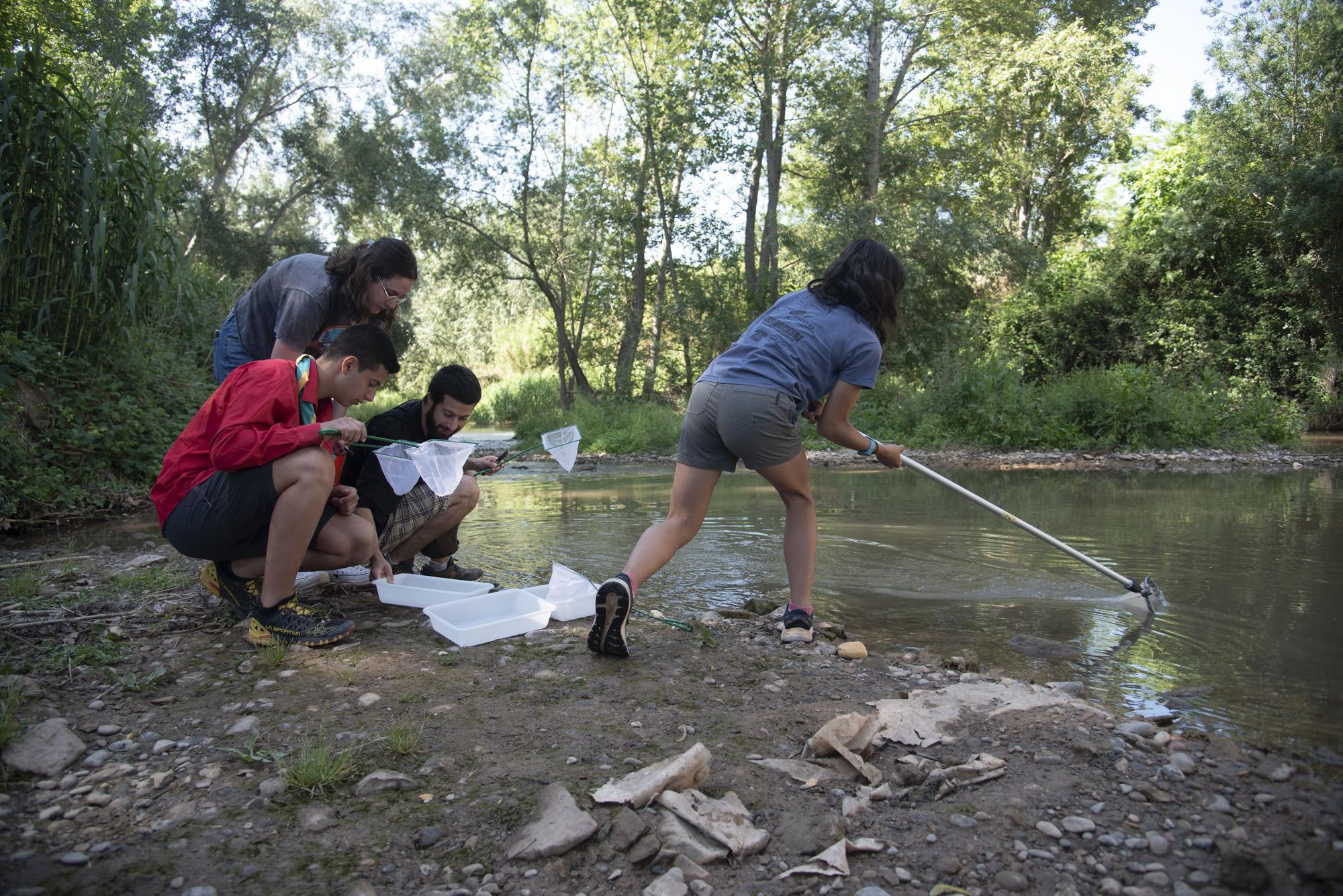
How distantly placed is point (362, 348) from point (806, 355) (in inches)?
64.0

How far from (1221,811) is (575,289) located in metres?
22.9

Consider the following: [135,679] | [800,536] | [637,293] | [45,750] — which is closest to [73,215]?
[135,679]

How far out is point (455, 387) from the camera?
3.82 meters

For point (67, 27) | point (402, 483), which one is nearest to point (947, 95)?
point (67, 27)

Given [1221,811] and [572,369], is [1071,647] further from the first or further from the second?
[572,369]

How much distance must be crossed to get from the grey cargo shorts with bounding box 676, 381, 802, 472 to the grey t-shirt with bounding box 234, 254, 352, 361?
57.5 inches

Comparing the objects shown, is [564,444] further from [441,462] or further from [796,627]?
[796,627]

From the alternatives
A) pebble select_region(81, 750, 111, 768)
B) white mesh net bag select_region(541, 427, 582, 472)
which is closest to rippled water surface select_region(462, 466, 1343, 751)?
white mesh net bag select_region(541, 427, 582, 472)

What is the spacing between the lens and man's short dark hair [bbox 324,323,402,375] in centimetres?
320

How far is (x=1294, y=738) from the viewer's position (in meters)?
2.50

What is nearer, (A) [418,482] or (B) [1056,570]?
(A) [418,482]

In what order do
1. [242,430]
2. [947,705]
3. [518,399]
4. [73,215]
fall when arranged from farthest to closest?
[518,399] → [73,215] → [242,430] → [947,705]

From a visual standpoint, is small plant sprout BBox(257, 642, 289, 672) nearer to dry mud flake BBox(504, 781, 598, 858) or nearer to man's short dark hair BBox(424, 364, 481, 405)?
man's short dark hair BBox(424, 364, 481, 405)

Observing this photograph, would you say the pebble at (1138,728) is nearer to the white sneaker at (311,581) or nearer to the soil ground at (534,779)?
the soil ground at (534,779)
